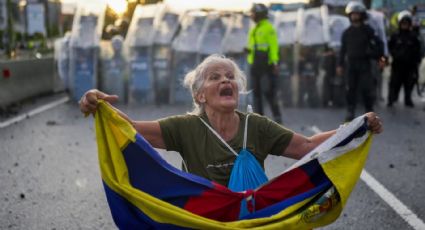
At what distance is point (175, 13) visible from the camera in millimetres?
18750

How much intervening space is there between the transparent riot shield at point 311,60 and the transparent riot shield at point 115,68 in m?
4.11

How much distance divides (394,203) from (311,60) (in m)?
10.4

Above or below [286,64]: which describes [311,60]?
above

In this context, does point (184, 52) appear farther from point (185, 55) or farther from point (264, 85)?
point (264, 85)

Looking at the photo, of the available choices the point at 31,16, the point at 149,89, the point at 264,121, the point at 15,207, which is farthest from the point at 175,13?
the point at 31,16

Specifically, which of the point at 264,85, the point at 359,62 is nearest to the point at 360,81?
the point at 359,62

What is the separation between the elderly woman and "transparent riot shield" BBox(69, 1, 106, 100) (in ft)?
47.0

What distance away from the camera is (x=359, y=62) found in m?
13.5

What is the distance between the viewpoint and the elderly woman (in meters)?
4.23

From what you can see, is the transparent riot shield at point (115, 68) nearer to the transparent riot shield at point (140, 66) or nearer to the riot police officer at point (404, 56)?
the transparent riot shield at point (140, 66)

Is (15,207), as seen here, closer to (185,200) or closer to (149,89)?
(185,200)

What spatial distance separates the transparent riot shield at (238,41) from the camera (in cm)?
1761

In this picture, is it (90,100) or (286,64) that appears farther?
(286,64)

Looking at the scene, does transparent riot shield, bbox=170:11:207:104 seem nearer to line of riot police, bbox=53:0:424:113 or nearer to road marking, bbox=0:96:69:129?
line of riot police, bbox=53:0:424:113
